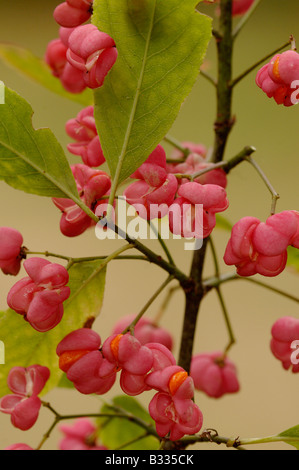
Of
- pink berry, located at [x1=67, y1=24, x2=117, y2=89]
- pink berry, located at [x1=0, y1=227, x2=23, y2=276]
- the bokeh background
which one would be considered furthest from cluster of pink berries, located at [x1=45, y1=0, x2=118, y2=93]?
the bokeh background

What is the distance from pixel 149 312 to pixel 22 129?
1.29 meters

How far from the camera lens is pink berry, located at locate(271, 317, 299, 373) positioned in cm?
47

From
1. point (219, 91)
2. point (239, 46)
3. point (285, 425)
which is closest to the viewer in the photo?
point (219, 91)

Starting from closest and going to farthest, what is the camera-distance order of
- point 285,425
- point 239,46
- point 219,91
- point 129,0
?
1. point 129,0
2. point 219,91
3. point 285,425
4. point 239,46

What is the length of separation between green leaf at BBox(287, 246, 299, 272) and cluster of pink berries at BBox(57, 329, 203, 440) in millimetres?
232

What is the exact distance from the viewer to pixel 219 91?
53 cm

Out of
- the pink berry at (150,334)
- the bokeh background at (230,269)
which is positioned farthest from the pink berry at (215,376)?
the bokeh background at (230,269)

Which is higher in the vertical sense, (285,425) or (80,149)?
(80,149)

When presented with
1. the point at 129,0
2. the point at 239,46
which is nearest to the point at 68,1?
the point at 129,0

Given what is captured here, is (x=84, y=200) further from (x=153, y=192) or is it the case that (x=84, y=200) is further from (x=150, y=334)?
(x=150, y=334)

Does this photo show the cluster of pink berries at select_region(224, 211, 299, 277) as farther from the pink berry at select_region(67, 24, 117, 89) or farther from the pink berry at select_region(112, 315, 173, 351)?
the pink berry at select_region(112, 315, 173, 351)

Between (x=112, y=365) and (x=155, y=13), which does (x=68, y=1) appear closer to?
(x=155, y=13)

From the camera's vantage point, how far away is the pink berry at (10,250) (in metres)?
0.41
